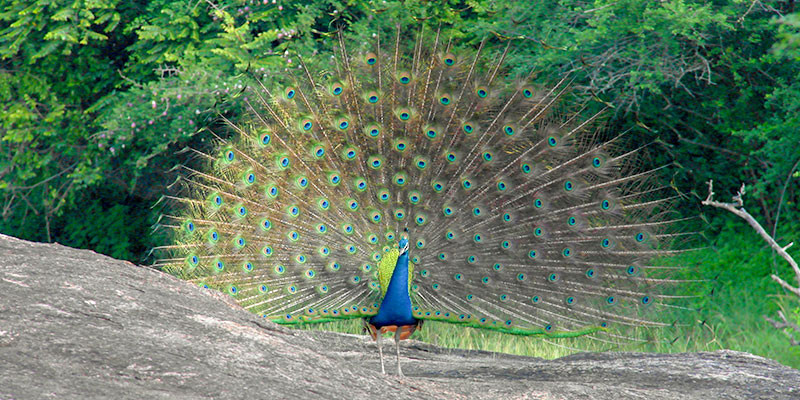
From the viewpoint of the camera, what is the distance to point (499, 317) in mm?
6988

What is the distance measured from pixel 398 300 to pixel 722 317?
4.41 metres

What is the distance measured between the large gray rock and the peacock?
2.41ft

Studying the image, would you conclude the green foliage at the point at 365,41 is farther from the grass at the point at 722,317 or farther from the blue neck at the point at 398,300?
the blue neck at the point at 398,300

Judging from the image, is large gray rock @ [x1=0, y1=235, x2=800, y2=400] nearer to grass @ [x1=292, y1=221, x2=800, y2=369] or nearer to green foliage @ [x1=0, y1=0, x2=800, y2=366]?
grass @ [x1=292, y1=221, x2=800, y2=369]

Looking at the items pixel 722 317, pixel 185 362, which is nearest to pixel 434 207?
pixel 722 317

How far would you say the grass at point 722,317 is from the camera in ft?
26.6

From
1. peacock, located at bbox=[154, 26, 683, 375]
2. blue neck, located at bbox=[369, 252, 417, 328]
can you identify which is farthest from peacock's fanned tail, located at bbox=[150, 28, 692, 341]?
blue neck, located at bbox=[369, 252, 417, 328]

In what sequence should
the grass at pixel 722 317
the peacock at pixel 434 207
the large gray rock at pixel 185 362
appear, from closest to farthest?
the large gray rock at pixel 185 362, the peacock at pixel 434 207, the grass at pixel 722 317

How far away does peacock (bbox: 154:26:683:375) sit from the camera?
7062 mm

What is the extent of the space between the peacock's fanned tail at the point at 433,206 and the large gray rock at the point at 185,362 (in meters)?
0.75

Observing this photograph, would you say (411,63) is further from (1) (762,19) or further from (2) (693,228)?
(2) (693,228)

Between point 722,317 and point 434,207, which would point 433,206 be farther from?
point 722,317

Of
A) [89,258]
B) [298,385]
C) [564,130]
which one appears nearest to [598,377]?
[564,130]

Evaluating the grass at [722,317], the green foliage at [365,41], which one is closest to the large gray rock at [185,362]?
the grass at [722,317]
